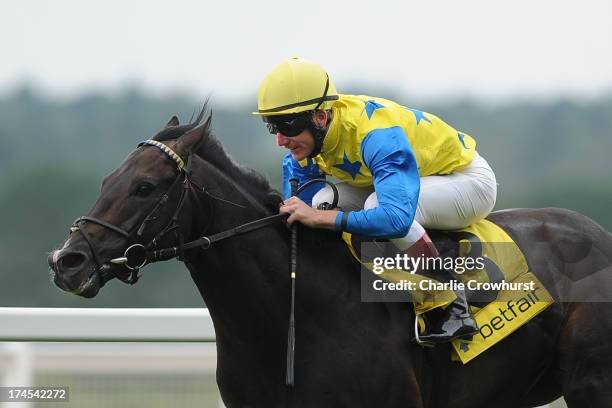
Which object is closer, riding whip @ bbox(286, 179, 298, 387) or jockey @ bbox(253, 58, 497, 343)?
riding whip @ bbox(286, 179, 298, 387)

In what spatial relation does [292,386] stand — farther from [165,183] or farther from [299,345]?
[165,183]

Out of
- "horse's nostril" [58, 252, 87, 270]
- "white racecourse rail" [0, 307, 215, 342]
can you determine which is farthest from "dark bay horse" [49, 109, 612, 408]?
"white racecourse rail" [0, 307, 215, 342]

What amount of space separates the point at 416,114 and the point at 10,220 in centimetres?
4040

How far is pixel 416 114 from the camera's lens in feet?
A: 15.9

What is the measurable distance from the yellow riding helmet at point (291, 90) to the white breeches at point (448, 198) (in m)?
0.49

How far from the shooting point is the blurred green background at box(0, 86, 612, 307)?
38.7m

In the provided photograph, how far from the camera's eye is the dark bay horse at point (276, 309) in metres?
4.25

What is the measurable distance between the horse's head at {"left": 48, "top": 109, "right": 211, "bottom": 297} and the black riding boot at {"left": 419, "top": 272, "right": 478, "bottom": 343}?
3.58ft

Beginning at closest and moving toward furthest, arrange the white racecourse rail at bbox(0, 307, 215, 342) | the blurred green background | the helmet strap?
the helmet strap, the white racecourse rail at bbox(0, 307, 215, 342), the blurred green background

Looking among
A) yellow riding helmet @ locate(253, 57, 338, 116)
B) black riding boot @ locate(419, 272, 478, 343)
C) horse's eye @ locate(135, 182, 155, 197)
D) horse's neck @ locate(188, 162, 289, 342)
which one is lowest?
black riding boot @ locate(419, 272, 478, 343)

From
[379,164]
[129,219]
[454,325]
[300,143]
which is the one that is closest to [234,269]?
[129,219]

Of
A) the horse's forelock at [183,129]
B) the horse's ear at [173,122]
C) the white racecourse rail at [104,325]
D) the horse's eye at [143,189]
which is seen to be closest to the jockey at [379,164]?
the horse's forelock at [183,129]

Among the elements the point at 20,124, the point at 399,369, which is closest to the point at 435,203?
the point at 399,369

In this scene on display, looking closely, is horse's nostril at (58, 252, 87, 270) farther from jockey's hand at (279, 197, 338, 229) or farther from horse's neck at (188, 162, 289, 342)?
jockey's hand at (279, 197, 338, 229)
